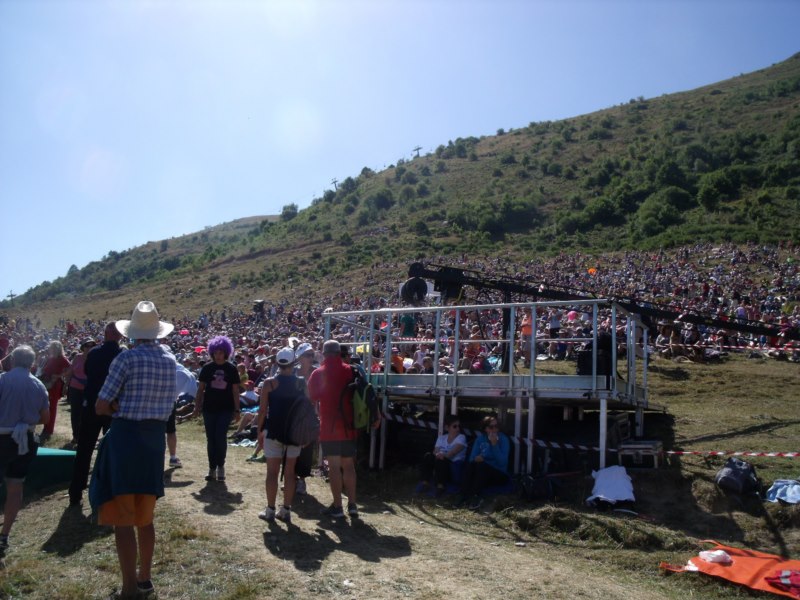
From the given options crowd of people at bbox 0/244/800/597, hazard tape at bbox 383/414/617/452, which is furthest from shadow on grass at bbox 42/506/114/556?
hazard tape at bbox 383/414/617/452

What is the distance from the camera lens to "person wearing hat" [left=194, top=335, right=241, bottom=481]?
8.39 metres

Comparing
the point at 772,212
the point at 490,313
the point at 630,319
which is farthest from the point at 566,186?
the point at 630,319

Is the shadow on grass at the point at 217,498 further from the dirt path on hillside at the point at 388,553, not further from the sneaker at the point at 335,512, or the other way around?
the sneaker at the point at 335,512

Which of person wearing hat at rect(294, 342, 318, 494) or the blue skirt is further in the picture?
person wearing hat at rect(294, 342, 318, 494)

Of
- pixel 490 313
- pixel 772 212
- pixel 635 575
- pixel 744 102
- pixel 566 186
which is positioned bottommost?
pixel 635 575

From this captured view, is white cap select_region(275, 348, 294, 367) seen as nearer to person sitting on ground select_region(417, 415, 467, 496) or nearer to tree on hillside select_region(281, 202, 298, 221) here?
person sitting on ground select_region(417, 415, 467, 496)

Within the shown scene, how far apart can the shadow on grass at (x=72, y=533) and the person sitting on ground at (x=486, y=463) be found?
163 inches

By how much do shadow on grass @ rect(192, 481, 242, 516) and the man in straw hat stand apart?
7.42ft

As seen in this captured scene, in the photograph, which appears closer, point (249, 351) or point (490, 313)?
point (249, 351)

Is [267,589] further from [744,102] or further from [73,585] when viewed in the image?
[744,102]

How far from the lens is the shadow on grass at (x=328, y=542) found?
19.6ft

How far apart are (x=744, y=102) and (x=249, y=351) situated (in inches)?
3121

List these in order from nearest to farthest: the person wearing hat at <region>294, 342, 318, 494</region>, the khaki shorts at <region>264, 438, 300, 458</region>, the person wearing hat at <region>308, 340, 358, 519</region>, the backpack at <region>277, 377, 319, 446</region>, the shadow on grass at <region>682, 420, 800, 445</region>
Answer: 1. the backpack at <region>277, 377, 319, 446</region>
2. the khaki shorts at <region>264, 438, 300, 458</region>
3. the person wearing hat at <region>308, 340, 358, 519</region>
4. the person wearing hat at <region>294, 342, 318, 494</region>
5. the shadow on grass at <region>682, 420, 800, 445</region>

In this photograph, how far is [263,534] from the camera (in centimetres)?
652
